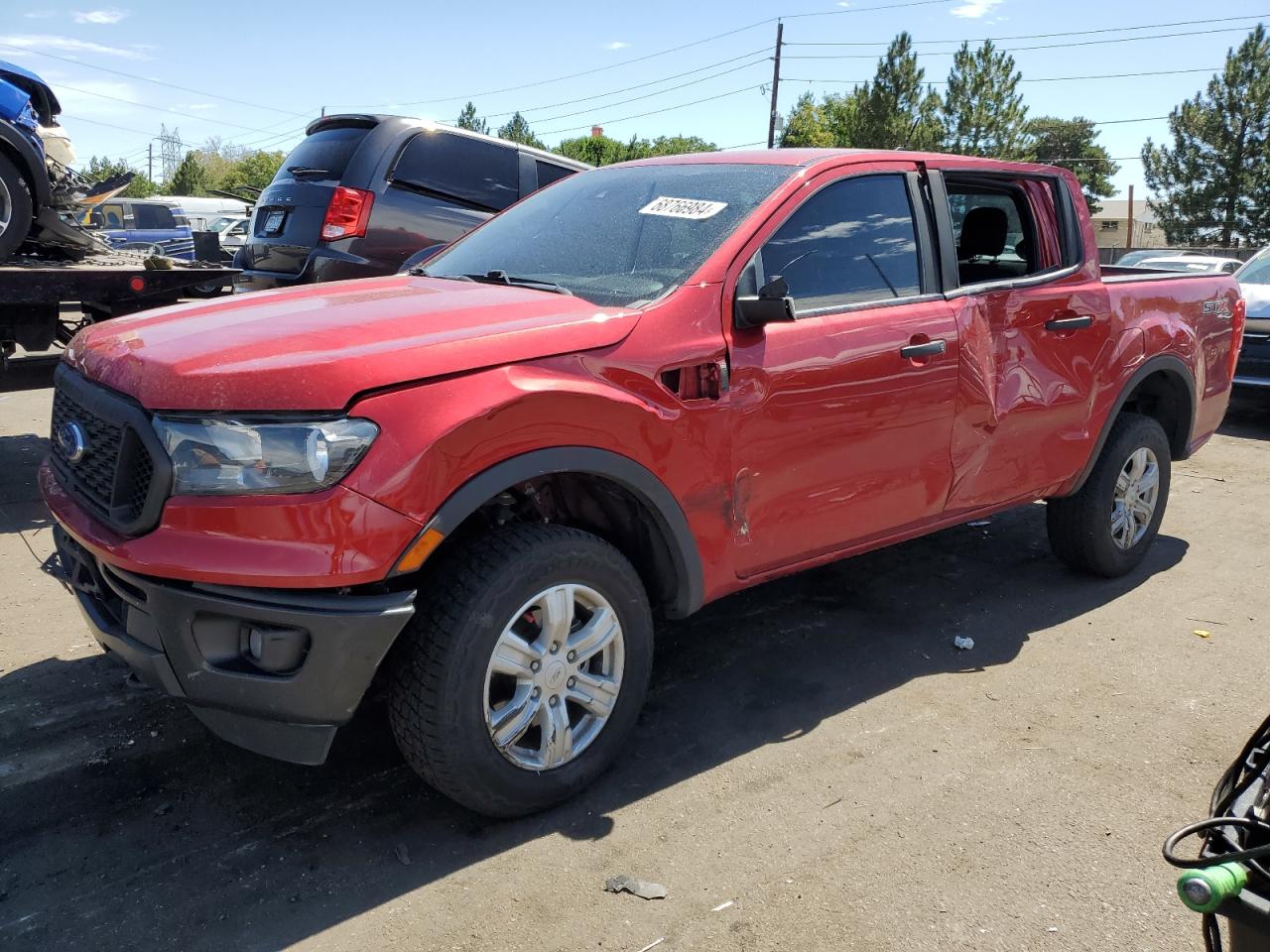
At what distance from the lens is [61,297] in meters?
5.64

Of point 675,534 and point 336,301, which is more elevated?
point 336,301

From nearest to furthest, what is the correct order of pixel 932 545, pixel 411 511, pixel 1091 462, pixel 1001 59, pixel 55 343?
1. pixel 411 511
2. pixel 1091 462
3. pixel 932 545
4. pixel 55 343
5. pixel 1001 59

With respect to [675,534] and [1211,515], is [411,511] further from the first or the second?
[1211,515]

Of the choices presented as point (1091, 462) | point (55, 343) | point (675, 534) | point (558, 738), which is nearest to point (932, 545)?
point (1091, 462)

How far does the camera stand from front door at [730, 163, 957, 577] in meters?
3.28

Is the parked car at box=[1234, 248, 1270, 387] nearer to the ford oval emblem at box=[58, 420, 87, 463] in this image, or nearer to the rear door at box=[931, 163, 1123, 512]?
the rear door at box=[931, 163, 1123, 512]

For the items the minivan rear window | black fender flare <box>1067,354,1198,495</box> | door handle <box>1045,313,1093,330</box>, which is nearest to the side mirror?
door handle <box>1045,313,1093,330</box>

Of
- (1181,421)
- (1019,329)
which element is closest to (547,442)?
(1019,329)

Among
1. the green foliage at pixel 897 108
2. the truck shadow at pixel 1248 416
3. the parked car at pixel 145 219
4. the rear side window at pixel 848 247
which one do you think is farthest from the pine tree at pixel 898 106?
the rear side window at pixel 848 247

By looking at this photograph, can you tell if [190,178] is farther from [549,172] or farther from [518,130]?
[549,172]

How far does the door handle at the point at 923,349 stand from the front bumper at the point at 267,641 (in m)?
2.05

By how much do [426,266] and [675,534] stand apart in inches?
65.7

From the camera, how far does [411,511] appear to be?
2494mm

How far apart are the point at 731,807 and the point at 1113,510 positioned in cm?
290
